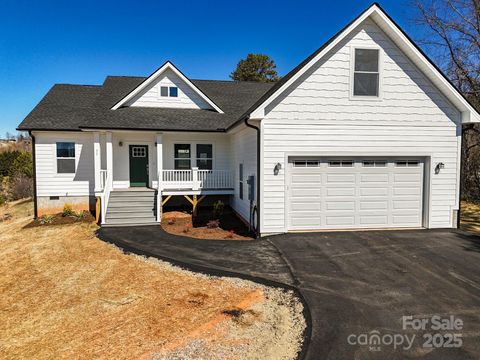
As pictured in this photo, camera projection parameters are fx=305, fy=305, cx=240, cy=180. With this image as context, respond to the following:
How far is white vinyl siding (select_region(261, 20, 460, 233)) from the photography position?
923 centimetres

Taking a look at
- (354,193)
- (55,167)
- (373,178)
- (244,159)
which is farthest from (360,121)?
(55,167)

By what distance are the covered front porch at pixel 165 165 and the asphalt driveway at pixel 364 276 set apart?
2.54 m

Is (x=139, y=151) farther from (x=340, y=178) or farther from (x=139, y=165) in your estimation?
(x=340, y=178)

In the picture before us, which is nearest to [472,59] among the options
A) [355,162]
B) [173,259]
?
[355,162]

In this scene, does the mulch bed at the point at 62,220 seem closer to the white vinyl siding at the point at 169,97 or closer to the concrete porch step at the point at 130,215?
the concrete porch step at the point at 130,215

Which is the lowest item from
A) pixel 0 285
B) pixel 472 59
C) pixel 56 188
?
pixel 0 285

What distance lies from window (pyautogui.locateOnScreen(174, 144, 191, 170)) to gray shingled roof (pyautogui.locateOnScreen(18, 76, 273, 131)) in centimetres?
134

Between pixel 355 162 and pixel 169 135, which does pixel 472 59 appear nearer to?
pixel 355 162

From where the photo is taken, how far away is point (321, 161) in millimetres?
9586

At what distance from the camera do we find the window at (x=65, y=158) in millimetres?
13375

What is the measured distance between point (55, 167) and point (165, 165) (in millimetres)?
4678

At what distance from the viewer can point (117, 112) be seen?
1358 cm

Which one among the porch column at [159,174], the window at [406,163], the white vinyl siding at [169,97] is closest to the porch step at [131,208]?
the porch column at [159,174]

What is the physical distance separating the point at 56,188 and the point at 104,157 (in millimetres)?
2390
